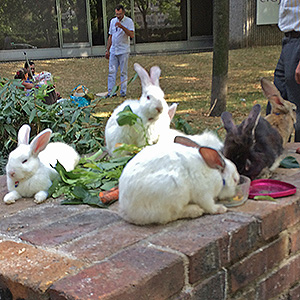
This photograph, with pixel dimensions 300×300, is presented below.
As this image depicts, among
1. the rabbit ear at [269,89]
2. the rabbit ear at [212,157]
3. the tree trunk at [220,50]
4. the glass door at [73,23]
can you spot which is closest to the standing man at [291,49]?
the rabbit ear at [269,89]

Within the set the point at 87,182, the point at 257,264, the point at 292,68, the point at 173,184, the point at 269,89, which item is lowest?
the point at 257,264

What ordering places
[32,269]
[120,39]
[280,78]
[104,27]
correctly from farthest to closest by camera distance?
[104,27] → [120,39] → [280,78] → [32,269]

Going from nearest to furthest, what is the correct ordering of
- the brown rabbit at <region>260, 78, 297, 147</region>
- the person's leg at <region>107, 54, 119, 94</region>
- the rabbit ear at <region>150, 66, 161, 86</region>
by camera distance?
the rabbit ear at <region>150, 66, 161, 86</region>
the brown rabbit at <region>260, 78, 297, 147</region>
the person's leg at <region>107, 54, 119, 94</region>

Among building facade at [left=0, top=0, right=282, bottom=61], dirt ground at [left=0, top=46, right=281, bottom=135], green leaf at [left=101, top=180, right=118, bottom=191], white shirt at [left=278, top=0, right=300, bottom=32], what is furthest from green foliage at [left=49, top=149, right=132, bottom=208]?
building facade at [left=0, top=0, right=282, bottom=61]

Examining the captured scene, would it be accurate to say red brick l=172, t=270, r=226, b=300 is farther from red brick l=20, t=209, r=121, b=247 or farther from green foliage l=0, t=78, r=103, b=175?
green foliage l=0, t=78, r=103, b=175

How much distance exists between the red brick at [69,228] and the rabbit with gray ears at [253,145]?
30.3 inches

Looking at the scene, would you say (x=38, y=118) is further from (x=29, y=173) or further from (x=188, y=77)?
(x=188, y=77)

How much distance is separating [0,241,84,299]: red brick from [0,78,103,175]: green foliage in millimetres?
2496

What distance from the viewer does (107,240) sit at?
2127 millimetres

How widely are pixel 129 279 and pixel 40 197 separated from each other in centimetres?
122

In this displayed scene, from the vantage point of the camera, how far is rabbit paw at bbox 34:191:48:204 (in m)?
2.79

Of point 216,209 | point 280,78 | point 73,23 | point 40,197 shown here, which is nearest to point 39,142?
point 40,197

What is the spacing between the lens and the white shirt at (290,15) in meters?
3.80

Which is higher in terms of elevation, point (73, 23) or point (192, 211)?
point (73, 23)
